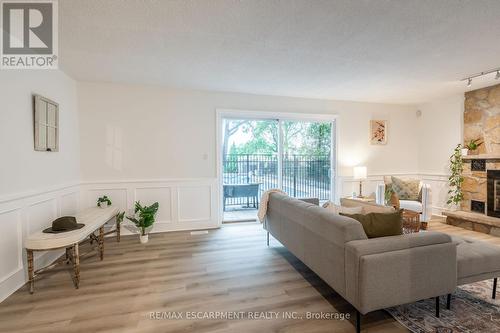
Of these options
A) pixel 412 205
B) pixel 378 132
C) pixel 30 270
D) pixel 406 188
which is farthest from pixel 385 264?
pixel 378 132

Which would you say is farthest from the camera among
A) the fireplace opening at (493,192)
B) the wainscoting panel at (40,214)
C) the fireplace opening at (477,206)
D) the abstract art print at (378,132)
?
the abstract art print at (378,132)

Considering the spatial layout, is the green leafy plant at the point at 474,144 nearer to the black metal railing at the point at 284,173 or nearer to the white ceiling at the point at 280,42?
the white ceiling at the point at 280,42

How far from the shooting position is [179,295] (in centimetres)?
230

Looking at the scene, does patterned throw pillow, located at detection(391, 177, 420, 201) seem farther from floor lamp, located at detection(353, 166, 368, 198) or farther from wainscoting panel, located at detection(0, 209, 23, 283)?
wainscoting panel, located at detection(0, 209, 23, 283)

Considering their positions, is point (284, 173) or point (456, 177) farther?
point (284, 173)

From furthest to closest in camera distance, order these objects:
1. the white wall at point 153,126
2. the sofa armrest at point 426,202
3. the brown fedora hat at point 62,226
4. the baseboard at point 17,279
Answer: the sofa armrest at point 426,202
the white wall at point 153,126
the brown fedora hat at point 62,226
the baseboard at point 17,279

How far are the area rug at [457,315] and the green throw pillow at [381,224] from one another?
700mm

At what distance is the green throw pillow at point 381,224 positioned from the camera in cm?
191

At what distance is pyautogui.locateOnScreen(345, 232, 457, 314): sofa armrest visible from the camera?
1.66 meters

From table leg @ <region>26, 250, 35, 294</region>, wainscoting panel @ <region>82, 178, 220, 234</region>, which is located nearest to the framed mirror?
wainscoting panel @ <region>82, 178, 220, 234</region>

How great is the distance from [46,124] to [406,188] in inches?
234

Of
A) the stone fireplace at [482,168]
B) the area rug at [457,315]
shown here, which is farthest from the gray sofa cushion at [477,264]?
the stone fireplace at [482,168]

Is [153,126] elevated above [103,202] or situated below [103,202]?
above

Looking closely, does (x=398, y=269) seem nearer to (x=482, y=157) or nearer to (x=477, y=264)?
(x=477, y=264)
